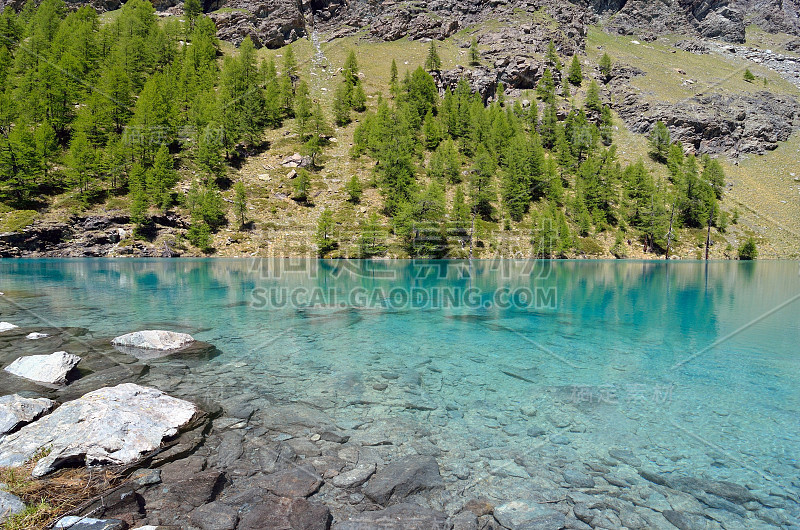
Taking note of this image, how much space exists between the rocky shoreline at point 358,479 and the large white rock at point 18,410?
52 millimetres

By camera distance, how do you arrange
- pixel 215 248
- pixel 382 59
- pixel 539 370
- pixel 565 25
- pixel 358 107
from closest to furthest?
pixel 539 370 < pixel 215 248 < pixel 358 107 < pixel 382 59 < pixel 565 25

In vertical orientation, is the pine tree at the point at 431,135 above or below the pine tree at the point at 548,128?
below

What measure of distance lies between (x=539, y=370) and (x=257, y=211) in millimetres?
73467

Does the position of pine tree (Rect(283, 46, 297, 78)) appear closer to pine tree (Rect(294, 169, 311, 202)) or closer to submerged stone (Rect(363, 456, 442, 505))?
pine tree (Rect(294, 169, 311, 202))

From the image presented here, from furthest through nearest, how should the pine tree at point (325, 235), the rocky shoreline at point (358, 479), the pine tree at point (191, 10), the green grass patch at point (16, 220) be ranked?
the pine tree at point (191, 10), the pine tree at point (325, 235), the green grass patch at point (16, 220), the rocky shoreline at point (358, 479)

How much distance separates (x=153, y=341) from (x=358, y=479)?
461 inches

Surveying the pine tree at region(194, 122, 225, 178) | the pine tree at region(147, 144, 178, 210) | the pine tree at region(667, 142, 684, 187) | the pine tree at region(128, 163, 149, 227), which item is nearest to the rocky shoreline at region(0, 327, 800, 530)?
the pine tree at region(128, 163, 149, 227)

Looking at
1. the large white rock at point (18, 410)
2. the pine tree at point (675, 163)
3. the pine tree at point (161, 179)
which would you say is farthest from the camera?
the pine tree at point (675, 163)

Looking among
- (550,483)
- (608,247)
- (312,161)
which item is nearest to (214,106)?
(312,161)

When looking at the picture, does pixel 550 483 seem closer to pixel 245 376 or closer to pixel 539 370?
pixel 539 370

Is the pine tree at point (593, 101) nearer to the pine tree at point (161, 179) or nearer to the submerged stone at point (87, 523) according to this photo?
the pine tree at point (161, 179)

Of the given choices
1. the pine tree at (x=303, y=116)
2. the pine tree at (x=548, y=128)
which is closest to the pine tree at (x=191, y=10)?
the pine tree at (x=303, y=116)

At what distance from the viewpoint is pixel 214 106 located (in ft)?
312

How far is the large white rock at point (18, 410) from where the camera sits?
6879 mm
